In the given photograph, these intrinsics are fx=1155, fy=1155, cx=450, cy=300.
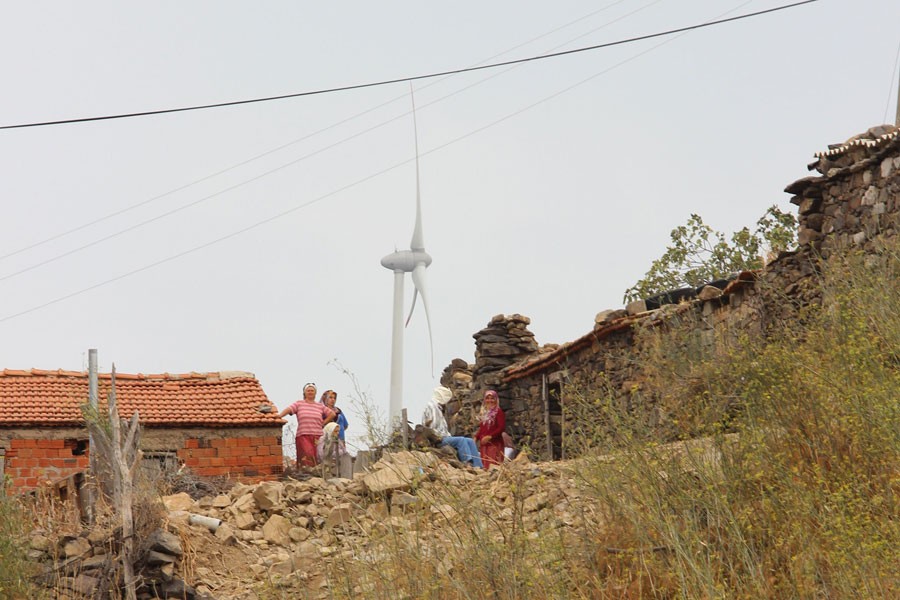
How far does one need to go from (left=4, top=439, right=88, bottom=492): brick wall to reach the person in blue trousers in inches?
226

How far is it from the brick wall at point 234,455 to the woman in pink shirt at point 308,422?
15.2 feet

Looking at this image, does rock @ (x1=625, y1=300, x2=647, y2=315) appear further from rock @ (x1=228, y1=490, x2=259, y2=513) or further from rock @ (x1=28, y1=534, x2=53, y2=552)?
rock @ (x1=28, y1=534, x2=53, y2=552)

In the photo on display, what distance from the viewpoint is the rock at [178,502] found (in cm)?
1173

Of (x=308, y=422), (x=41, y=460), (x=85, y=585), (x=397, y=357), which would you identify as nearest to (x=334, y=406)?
(x=308, y=422)

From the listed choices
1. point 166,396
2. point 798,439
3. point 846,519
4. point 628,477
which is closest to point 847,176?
point 798,439

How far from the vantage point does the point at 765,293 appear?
469 inches

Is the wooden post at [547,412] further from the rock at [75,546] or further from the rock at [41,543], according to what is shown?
the rock at [41,543]

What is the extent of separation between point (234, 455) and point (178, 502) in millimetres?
6582

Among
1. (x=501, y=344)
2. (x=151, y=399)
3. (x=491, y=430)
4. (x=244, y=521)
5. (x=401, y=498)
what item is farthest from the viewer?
(x=151, y=399)

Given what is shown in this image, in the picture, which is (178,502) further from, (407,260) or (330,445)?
(407,260)

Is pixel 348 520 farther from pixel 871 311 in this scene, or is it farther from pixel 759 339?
pixel 871 311

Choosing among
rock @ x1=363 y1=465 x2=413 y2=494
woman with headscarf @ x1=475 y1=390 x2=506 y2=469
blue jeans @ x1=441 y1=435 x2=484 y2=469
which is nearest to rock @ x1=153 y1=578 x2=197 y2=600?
rock @ x1=363 y1=465 x2=413 y2=494

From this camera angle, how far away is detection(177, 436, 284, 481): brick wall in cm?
1823

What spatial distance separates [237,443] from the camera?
18562 millimetres
